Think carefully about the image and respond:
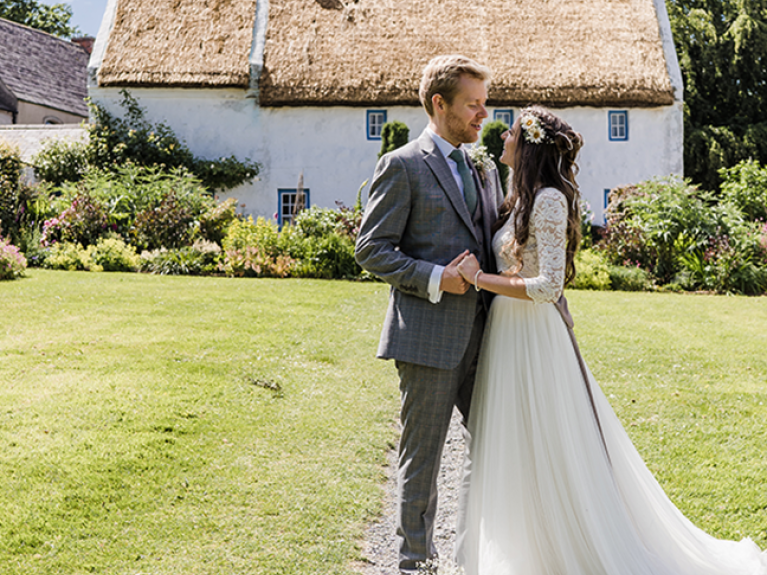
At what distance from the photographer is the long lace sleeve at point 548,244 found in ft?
9.20

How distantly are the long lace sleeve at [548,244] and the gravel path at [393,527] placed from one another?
1.37m

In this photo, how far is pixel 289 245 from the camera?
13.3m

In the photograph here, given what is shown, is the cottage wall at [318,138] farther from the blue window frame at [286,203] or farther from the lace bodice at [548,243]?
the lace bodice at [548,243]

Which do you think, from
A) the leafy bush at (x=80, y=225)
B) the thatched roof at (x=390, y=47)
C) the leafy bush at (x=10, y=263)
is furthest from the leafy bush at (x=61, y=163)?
the leafy bush at (x=10, y=263)

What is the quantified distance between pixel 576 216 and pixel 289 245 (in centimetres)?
1071

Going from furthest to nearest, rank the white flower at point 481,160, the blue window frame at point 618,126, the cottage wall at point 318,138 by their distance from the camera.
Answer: the blue window frame at point 618,126 < the cottage wall at point 318,138 < the white flower at point 481,160

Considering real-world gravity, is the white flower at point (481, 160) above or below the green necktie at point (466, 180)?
above

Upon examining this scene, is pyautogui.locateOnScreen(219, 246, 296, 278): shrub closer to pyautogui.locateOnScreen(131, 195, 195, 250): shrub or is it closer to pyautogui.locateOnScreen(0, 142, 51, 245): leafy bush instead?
pyautogui.locateOnScreen(131, 195, 195, 250): shrub

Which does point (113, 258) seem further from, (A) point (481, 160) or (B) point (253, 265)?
(A) point (481, 160)

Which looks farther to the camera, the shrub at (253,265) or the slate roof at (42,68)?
the slate roof at (42,68)

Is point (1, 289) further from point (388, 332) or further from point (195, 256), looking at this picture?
point (388, 332)

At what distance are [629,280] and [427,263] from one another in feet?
34.9

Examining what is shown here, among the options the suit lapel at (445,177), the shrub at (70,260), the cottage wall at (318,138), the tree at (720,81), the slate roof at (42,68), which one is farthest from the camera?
the slate roof at (42,68)

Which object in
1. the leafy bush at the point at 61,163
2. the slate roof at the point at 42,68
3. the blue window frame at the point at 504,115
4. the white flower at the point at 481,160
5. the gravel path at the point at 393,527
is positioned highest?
the slate roof at the point at 42,68
